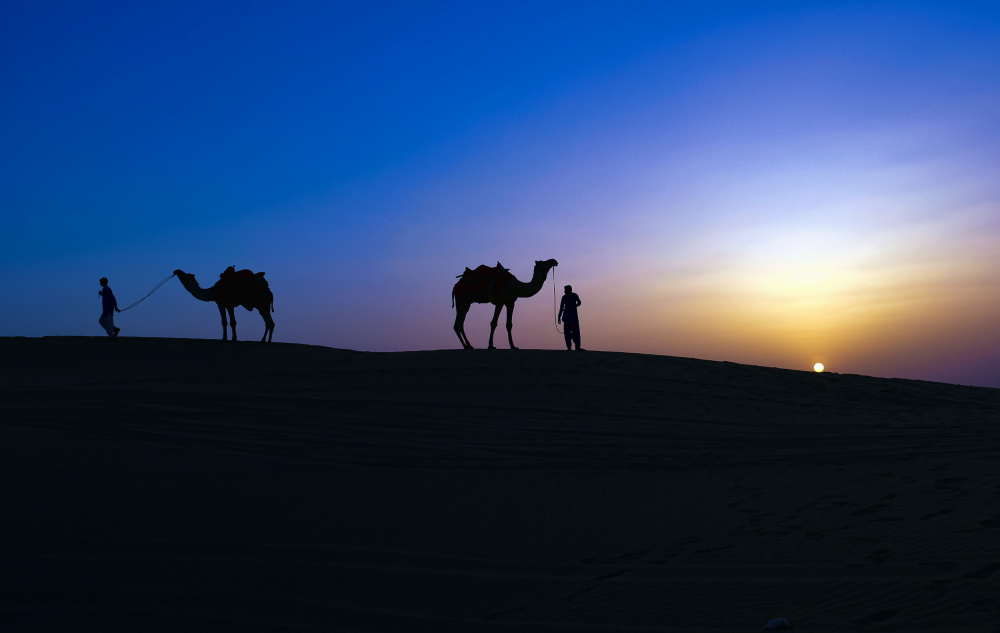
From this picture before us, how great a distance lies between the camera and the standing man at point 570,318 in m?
20.0

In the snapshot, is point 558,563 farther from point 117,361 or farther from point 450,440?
point 117,361

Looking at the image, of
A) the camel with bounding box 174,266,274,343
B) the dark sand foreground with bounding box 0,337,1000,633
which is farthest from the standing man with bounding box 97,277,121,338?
the dark sand foreground with bounding box 0,337,1000,633

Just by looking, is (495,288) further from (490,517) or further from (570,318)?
(490,517)

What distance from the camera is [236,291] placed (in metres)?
20.8

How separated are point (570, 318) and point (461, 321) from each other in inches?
125

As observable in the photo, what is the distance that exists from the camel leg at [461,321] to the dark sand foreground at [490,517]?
8.61 metres

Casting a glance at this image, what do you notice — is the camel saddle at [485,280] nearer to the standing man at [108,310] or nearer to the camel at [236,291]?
the camel at [236,291]

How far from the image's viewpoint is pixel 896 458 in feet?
24.6

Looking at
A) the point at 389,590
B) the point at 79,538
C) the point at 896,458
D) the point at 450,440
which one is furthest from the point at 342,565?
the point at 896,458

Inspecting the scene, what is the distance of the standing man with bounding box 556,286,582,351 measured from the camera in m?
20.0

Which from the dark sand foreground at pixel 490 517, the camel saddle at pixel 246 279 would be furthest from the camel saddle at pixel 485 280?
the dark sand foreground at pixel 490 517

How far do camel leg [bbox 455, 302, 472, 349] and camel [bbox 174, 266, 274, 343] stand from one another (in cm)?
539

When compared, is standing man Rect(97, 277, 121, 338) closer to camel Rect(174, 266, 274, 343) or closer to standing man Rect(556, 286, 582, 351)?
camel Rect(174, 266, 274, 343)

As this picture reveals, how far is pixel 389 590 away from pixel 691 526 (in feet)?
7.48
